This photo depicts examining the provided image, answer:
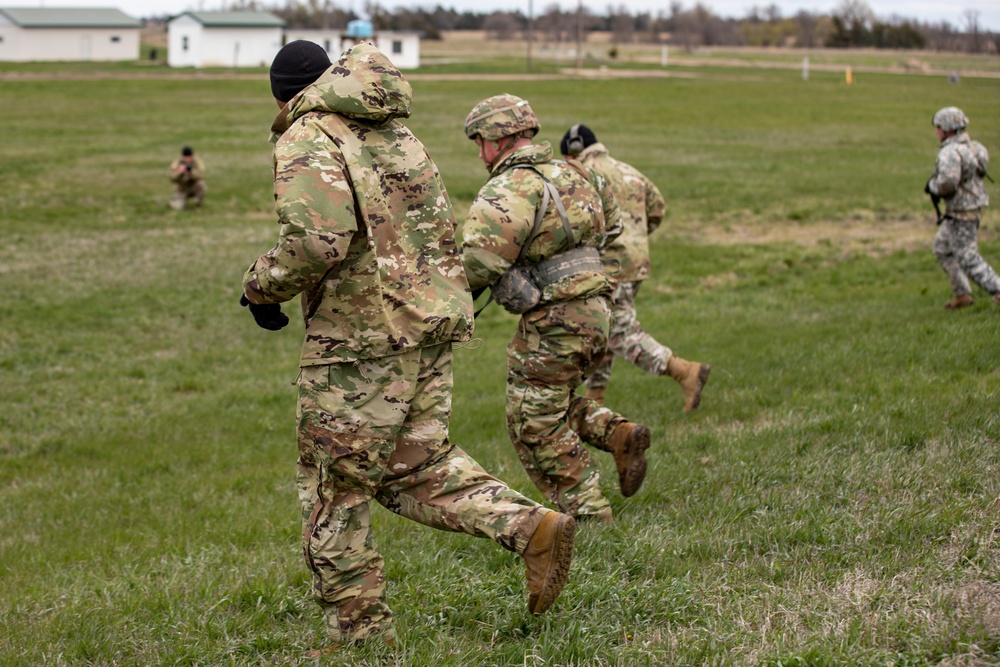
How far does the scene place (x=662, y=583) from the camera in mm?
4371

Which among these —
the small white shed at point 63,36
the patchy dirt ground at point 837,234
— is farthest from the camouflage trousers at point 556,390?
the small white shed at point 63,36

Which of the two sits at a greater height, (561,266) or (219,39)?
(219,39)

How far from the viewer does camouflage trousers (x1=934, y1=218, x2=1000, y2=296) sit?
1040cm

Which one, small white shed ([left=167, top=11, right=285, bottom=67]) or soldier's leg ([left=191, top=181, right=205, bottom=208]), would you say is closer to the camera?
soldier's leg ([left=191, top=181, right=205, bottom=208])

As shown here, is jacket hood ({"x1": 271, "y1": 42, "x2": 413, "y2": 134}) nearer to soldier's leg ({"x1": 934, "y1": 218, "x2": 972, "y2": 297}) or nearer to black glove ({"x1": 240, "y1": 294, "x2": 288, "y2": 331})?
black glove ({"x1": 240, "y1": 294, "x2": 288, "y2": 331})

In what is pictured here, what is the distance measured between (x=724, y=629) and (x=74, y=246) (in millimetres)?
16562

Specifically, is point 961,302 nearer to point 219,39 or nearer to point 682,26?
point 219,39

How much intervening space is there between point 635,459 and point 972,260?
247 inches

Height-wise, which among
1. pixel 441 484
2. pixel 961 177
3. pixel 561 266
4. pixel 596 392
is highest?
pixel 961 177

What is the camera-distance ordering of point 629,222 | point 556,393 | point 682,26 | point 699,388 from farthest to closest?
point 682,26, point 629,222, point 699,388, point 556,393

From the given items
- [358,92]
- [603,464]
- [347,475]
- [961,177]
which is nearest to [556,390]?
[603,464]

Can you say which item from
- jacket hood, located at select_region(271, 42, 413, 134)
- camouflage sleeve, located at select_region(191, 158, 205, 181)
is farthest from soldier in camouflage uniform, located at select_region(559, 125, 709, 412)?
camouflage sleeve, located at select_region(191, 158, 205, 181)

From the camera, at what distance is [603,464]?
7.09m

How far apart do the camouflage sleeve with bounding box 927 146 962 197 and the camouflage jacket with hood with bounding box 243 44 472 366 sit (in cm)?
755
